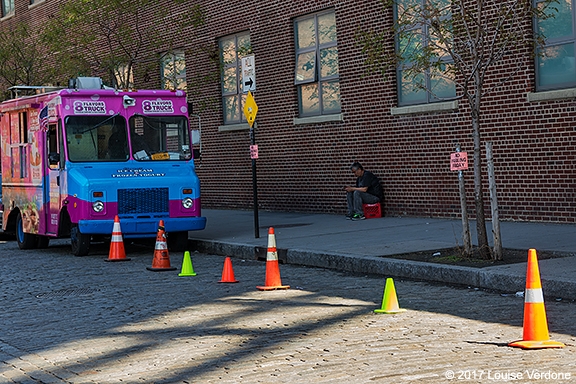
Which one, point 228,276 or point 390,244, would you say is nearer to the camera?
point 228,276

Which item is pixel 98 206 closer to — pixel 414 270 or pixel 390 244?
pixel 390 244

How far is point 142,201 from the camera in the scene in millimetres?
15805

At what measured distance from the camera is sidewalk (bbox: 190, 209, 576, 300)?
10383mm

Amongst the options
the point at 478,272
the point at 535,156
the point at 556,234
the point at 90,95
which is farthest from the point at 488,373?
the point at 90,95

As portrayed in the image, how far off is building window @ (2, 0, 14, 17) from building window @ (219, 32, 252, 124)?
15582mm

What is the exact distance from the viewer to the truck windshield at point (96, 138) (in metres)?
15.9

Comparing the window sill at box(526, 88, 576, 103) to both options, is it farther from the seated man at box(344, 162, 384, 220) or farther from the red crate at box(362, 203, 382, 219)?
the red crate at box(362, 203, 382, 219)

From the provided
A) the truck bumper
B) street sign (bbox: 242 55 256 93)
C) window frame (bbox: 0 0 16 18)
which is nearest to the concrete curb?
the truck bumper

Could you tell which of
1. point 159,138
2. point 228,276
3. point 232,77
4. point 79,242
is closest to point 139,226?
point 79,242

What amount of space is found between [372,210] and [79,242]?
5.93 meters

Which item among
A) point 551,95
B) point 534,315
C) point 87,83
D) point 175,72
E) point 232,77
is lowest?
point 534,315

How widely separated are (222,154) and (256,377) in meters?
18.3

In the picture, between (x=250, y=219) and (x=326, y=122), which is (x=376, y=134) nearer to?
(x=326, y=122)

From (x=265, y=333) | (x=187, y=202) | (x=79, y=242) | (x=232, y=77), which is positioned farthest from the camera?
(x=232, y=77)
